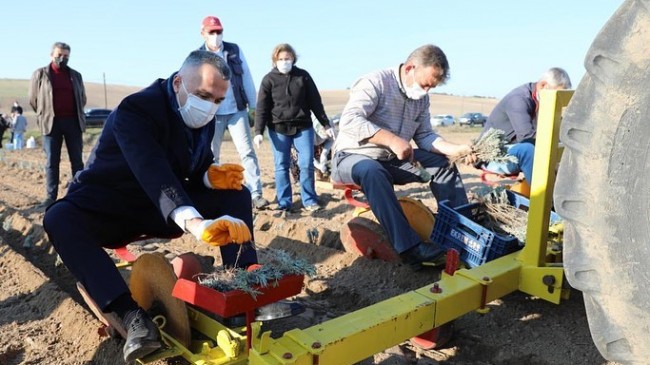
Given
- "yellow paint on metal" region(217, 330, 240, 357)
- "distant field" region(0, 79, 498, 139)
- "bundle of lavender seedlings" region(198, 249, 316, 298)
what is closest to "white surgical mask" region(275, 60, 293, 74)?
"bundle of lavender seedlings" region(198, 249, 316, 298)

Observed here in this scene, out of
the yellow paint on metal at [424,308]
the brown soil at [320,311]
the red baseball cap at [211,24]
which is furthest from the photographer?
the red baseball cap at [211,24]

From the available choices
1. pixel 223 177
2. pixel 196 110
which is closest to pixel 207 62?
pixel 196 110

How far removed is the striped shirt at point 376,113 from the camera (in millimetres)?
4219

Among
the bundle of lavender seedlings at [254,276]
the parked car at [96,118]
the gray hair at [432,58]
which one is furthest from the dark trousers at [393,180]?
the parked car at [96,118]

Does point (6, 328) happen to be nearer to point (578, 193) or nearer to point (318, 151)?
A: point (578, 193)

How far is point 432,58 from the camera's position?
4.04m

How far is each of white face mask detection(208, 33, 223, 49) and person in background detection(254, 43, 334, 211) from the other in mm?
672

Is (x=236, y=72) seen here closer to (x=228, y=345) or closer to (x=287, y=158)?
(x=287, y=158)

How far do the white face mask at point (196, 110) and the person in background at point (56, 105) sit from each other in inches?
169

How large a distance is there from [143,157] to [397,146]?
5.92 ft

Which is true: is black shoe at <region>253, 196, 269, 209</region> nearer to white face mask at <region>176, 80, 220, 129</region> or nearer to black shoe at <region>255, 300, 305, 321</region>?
white face mask at <region>176, 80, 220, 129</region>

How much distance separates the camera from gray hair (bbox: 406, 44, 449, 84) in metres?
4.04

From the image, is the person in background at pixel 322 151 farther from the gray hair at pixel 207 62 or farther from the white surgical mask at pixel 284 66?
the gray hair at pixel 207 62

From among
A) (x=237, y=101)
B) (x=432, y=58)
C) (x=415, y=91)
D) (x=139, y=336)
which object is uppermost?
(x=432, y=58)
